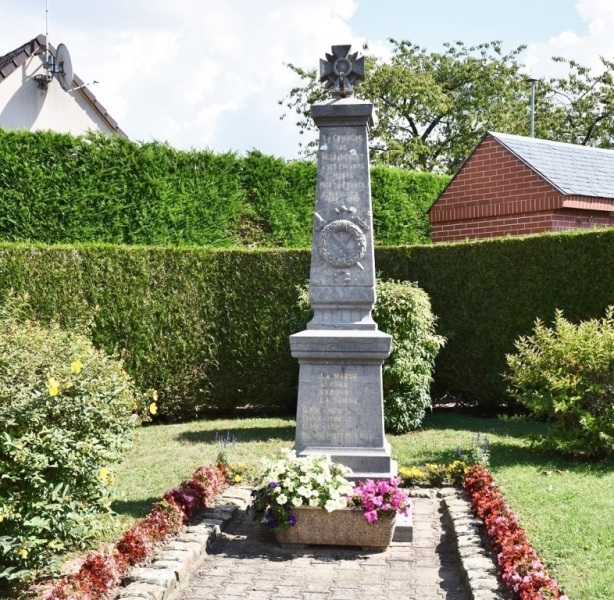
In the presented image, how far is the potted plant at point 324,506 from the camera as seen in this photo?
20.0 feet

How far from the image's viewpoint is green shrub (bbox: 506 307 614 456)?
833 cm

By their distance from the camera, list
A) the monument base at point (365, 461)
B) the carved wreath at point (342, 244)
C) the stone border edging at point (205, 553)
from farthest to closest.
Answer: the carved wreath at point (342, 244)
the monument base at point (365, 461)
the stone border edging at point (205, 553)

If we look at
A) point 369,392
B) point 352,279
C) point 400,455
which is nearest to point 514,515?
point 369,392

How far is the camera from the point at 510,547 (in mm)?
5227

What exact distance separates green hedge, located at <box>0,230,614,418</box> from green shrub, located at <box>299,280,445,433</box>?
1.15m

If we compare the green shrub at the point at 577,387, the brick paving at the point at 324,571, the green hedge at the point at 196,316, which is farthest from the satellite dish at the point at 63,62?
the brick paving at the point at 324,571

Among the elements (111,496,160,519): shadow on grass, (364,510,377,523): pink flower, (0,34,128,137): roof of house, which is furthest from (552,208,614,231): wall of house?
(0,34,128,137): roof of house

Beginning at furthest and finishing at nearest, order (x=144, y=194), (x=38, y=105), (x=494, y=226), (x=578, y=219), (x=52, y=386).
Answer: (x=38, y=105), (x=494, y=226), (x=144, y=194), (x=578, y=219), (x=52, y=386)

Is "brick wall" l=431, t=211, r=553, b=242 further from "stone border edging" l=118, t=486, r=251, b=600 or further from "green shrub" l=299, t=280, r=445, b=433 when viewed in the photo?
"stone border edging" l=118, t=486, r=251, b=600

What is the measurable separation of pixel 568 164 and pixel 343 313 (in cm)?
786

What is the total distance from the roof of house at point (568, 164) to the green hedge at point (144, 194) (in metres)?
3.75

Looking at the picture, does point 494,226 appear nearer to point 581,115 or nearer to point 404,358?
point 404,358

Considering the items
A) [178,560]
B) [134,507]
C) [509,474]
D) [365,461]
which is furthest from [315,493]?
[509,474]

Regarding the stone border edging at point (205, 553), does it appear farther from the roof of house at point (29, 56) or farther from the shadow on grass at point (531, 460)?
the roof of house at point (29, 56)
